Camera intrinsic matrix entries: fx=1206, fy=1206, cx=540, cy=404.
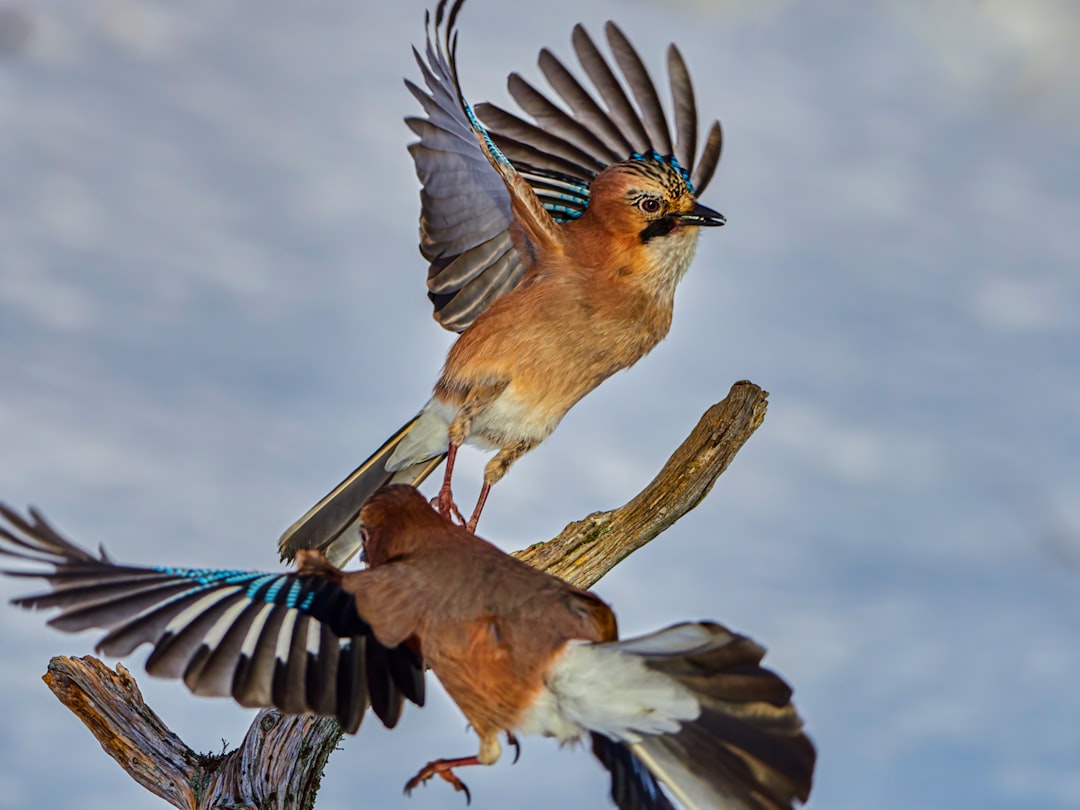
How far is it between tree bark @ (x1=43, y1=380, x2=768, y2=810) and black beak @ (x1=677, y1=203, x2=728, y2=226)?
838mm

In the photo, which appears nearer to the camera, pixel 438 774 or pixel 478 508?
pixel 438 774

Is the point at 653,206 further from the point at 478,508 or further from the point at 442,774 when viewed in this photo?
the point at 442,774

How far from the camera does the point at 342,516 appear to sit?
623 cm

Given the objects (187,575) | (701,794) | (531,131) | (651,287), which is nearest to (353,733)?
(187,575)

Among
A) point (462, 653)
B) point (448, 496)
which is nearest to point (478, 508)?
point (448, 496)

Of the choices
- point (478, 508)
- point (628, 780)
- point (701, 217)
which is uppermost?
point (701, 217)

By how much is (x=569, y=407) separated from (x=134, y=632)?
2667mm

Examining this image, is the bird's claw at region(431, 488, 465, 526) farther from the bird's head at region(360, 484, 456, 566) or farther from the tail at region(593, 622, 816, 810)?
the tail at region(593, 622, 816, 810)

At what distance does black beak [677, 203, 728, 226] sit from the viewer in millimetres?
6145

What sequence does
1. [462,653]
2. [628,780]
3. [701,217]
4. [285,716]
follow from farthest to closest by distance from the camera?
[701,217] < [285,716] < [628,780] < [462,653]

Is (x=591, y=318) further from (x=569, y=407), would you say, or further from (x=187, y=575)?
(x=187, y=575)

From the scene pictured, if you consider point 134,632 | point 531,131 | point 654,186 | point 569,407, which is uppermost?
point 531,131

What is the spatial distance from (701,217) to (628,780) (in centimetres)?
303

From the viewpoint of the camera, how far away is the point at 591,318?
612cm
